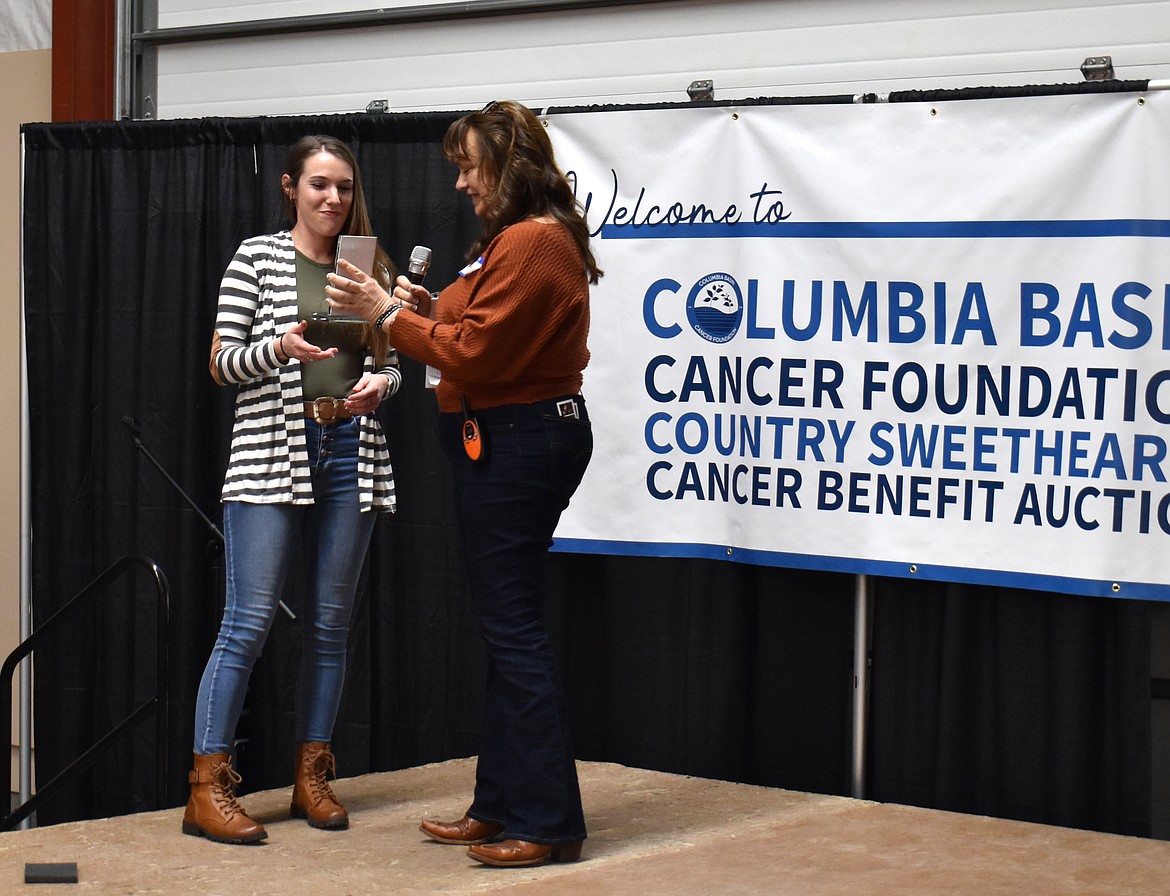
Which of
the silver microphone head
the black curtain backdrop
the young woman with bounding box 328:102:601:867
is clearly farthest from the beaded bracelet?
the black curtain backdrop

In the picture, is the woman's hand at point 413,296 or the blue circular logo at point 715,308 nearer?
the woman's hand at point 413,296

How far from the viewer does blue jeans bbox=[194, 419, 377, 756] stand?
3.03 metres

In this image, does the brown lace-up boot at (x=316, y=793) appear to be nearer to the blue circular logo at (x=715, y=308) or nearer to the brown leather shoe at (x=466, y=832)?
the brown leather shoe at (x=466, y=832)

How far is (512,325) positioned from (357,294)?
356 millimetres

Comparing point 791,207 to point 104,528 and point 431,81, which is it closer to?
point 431,81

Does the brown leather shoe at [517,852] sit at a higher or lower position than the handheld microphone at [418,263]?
lower

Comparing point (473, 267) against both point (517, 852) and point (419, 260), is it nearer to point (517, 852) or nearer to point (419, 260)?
point (419, 260)

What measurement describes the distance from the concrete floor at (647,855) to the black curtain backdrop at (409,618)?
31 cm

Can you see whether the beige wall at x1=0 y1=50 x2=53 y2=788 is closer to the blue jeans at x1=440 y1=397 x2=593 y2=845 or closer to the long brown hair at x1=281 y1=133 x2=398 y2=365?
the long brown hair at x1=281 y1=133 x2=398 y2=365

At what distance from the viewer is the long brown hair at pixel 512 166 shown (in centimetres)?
279

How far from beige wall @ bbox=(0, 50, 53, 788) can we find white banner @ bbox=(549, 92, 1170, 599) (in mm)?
2487

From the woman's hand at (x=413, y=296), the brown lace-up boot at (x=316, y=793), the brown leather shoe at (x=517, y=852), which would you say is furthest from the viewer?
the brown lace-up boot at (x=316, y=793)

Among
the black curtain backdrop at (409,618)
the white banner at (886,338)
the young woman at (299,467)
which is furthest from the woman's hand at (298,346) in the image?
the black curtain backdrop at (409,618)

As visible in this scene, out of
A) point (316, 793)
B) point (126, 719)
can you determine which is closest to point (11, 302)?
point (126, 719)
